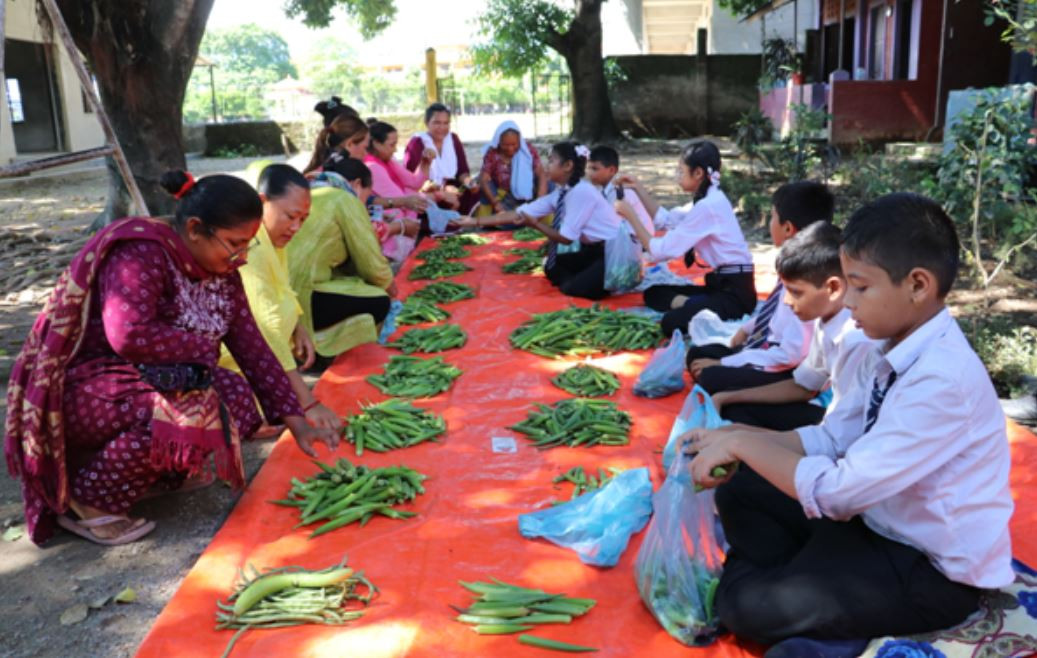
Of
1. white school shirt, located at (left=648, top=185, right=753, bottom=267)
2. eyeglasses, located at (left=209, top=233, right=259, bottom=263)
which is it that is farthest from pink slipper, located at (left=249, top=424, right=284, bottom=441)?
white school shirt, located at (left=648, top=185, right=753, bottom=267)

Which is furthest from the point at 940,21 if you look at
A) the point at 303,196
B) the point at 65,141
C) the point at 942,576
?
the point at 65,141

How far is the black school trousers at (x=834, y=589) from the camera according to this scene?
200cm

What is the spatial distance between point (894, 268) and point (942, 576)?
0.73 meters

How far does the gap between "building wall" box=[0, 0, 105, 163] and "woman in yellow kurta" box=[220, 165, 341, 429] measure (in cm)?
1414

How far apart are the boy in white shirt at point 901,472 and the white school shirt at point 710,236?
9.03 ft

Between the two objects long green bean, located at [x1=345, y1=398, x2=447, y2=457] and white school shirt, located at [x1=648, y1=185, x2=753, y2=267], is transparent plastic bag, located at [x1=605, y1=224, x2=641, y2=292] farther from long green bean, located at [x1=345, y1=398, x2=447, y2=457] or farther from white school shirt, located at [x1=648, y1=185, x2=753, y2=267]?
long green bean, located at [x1=345, y1=398, x2=447, y2=457]

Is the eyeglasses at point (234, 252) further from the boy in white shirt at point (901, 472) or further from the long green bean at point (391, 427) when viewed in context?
the boy in white shirt at point (901, 472)

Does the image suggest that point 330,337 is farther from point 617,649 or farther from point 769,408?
point 617,649

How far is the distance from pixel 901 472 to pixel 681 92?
18.9 meters

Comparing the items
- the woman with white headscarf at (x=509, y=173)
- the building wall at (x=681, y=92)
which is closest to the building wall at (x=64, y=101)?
the woman with white headscarf at (x=509, y=173)

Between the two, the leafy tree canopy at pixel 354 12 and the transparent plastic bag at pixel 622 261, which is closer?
the transparent plastic bag at pixel 622 261

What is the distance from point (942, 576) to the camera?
1994mm

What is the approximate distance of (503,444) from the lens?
140 inches

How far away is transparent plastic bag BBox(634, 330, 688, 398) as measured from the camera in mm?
4031
